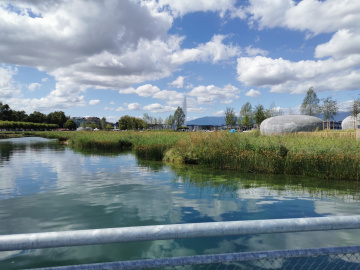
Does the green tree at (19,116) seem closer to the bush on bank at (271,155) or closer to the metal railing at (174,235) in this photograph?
the bush on bank at (271,155)

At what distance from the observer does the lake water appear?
4.66m

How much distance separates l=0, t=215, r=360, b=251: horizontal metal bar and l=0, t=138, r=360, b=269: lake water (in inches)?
122

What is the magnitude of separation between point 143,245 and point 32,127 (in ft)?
284

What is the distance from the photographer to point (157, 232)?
168cm

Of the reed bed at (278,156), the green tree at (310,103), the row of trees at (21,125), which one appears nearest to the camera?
the reed bed at (278,156)

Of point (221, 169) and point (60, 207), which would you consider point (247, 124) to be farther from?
point (60, 207)

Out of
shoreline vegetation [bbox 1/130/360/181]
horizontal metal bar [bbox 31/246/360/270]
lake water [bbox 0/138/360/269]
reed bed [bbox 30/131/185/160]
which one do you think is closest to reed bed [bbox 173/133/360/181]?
shoreline vegetation [bbox 1/130/360/181]

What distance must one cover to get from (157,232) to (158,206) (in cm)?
559

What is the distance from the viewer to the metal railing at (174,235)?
Answer: 1593mm

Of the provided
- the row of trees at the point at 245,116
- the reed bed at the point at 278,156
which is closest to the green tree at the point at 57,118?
the row of trees at the point at 245,116

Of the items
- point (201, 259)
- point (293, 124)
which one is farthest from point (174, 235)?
point (293, 124)

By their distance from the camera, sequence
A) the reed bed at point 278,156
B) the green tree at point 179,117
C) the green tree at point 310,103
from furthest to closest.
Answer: the green tree at point 179,117, the green tree at point 310,103, the reed bed at point 278,156

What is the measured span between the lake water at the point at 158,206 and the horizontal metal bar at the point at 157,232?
3.09 metres

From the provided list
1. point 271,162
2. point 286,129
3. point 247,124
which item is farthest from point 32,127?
point 271,162
